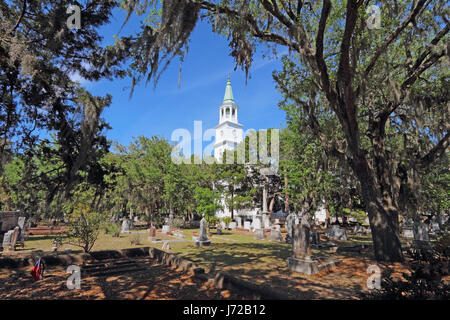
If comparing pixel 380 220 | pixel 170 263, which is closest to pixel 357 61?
pixel 380 220

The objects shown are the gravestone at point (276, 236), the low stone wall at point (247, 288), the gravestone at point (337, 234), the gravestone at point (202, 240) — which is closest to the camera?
the low stone wall at point (247, 288)

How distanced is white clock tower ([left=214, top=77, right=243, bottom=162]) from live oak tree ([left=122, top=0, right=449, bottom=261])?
46.1 metres

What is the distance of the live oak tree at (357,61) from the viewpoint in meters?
6.20

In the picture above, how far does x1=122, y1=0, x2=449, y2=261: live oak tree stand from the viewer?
6.20 metres

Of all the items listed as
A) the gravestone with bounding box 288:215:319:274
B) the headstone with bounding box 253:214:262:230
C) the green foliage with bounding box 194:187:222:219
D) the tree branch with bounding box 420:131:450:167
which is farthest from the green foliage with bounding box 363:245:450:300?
the green foliage with bounding box 194:187:222:219

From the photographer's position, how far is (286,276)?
7746 millimetres

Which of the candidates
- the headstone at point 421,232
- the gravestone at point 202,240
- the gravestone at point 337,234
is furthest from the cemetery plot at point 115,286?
the gravestone at point 337,234

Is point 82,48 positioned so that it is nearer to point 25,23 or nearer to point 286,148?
point 25,23

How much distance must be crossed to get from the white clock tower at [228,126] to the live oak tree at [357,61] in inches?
1815

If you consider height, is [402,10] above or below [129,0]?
above

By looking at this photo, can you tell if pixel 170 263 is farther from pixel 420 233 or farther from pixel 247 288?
pixel 420 233

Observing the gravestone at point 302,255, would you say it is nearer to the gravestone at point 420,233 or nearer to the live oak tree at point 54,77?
the live oak tree at point 54,77

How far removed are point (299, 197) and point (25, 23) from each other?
21065 millimetres
